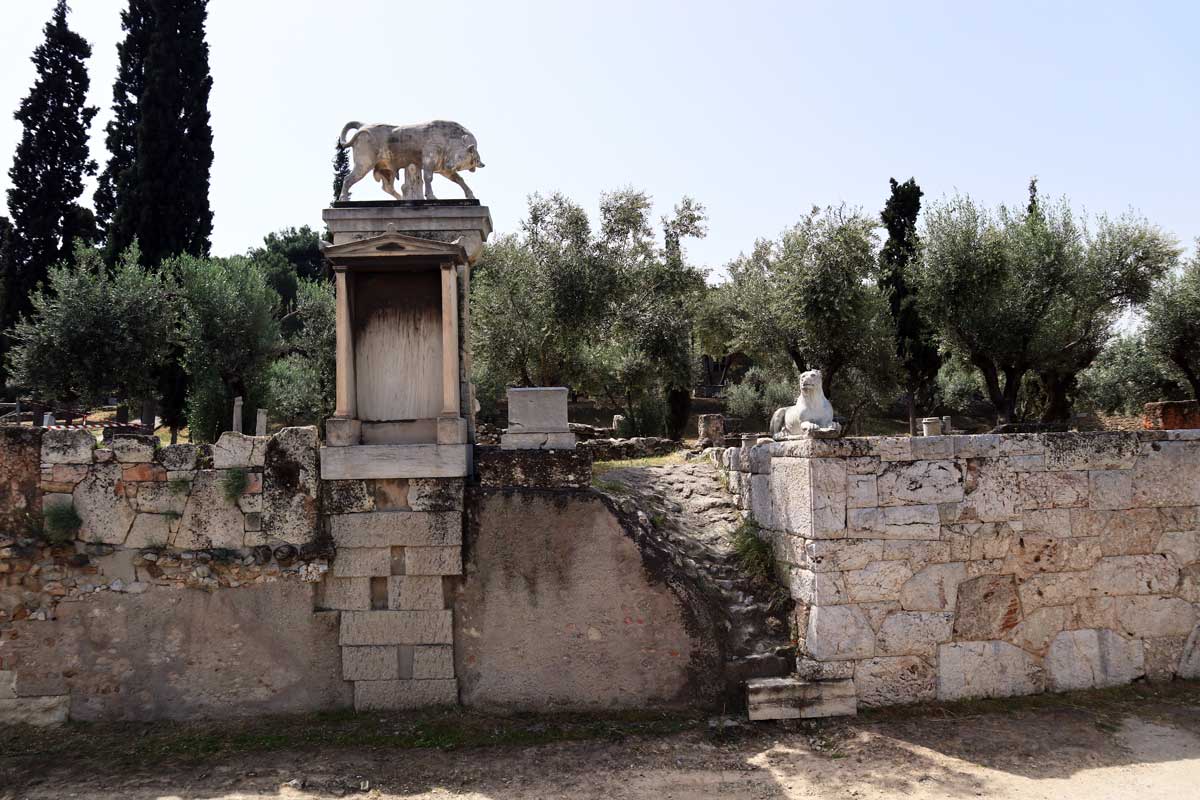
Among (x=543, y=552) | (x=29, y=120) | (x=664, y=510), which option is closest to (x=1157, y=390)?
(x=664, y=510)

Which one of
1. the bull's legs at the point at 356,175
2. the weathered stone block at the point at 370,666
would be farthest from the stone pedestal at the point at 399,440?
the bull's legs at the point at 356,175

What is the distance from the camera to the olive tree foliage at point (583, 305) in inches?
787

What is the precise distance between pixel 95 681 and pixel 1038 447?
8.83 metres

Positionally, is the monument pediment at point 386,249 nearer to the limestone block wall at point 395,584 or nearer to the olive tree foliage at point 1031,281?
the limestone block wall at point 395,584

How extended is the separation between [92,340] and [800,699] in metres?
19.2

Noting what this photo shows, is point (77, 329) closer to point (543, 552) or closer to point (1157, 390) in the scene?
point (543, 552)

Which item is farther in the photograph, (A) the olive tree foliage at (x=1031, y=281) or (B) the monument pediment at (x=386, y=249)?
(A) the olive tree foliage at (x=1031, y=281)

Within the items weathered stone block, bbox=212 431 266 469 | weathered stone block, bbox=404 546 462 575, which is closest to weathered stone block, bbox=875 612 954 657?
weathered stone block, bbox=404 546 462 575

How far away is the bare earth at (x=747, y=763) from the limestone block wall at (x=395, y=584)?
1.44ft

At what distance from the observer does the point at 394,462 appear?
23.5 feet

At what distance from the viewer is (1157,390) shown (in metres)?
23.5

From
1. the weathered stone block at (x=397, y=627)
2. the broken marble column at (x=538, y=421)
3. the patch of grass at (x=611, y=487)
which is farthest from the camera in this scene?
the patch of grass at (x=611, y=487)

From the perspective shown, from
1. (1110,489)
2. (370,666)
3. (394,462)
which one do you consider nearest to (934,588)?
(1110,489)

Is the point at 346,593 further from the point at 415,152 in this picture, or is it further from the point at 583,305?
the point at 583,305
